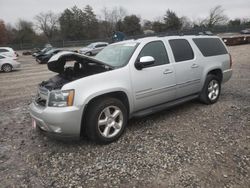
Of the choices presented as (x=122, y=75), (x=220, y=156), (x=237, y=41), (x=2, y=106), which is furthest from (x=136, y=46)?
(x=237, y=41)

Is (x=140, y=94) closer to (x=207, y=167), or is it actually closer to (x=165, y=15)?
(x=207, y=167)

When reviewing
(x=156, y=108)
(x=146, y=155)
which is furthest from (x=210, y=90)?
(x=146, y=155)

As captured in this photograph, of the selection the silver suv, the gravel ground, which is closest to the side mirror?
the silver suv

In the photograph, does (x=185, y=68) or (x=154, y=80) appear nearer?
(x=154, y=80)

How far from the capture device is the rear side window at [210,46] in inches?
207

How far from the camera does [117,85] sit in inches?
145

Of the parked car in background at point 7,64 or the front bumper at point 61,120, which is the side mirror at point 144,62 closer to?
the front bumper at point 61,120

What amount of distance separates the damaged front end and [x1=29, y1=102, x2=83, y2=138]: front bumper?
0.11 metres

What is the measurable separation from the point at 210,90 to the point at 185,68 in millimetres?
1241

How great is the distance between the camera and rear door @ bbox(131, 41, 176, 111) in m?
3.97

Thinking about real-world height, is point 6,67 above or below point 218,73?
below

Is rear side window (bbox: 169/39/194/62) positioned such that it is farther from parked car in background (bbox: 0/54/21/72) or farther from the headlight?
parked car in background (bbox: 0/54/21/72)

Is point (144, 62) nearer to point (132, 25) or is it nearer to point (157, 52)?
point (157, 52)

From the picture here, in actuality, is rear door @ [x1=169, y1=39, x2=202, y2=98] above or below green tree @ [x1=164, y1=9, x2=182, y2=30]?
below
